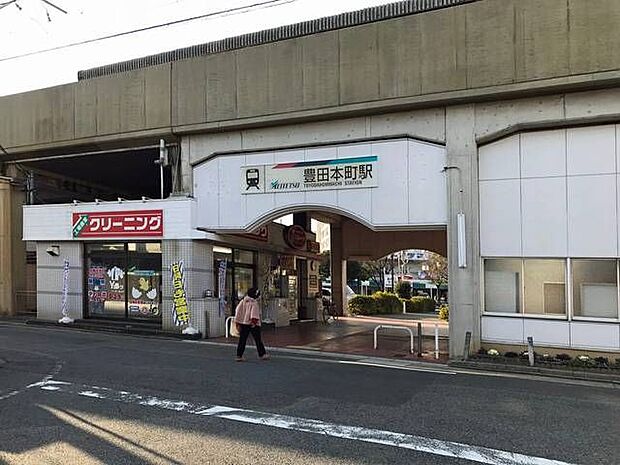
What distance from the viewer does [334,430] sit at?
6.41 m

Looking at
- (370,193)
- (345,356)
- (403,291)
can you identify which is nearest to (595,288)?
(370,193)

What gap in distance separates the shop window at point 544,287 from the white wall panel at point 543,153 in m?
1.98

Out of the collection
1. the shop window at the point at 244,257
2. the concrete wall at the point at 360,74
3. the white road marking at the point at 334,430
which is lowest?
the white road marking at the point at 334,430

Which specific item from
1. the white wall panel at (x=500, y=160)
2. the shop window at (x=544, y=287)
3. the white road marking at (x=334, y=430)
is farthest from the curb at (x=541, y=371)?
the white road marking at (x=334, y=430)

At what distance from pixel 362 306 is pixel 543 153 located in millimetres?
17421

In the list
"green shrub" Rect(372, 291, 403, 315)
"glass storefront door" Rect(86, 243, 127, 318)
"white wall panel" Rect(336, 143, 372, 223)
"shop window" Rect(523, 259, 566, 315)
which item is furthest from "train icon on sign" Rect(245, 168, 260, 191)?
"green shrub" Rect(372, 291, 403, 315)

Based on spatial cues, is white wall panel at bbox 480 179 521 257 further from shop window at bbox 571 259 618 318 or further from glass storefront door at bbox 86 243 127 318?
glass storefront door at bbox 86 243 127 318

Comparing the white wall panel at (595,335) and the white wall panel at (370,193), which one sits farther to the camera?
the white wall panel at (370,193)

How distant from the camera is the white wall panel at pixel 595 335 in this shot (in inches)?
472

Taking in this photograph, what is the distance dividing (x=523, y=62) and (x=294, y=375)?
8.13 meters

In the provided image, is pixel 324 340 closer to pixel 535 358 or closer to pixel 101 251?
pixel 535 358

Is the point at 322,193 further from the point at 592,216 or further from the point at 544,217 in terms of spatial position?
the point at 592,216

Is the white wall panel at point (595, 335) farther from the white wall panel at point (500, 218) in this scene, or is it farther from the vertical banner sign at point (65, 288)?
the vertical banner sign at point (65, 288)

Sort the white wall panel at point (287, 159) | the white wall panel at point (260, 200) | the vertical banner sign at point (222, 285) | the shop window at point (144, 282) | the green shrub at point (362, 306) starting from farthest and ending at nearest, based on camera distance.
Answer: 1. the green shrub at point (362, 306)
2. the shop window at point (144, 282)
3. the vertical banner sign at point (222, 285)
4. the white wall panel at point (260, 200)
5. the white wall panel at point (287, 159)
